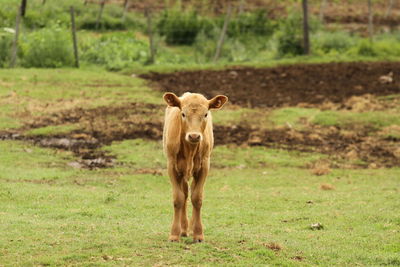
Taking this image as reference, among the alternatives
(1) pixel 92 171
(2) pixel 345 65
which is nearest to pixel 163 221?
(1) pixel 92 171

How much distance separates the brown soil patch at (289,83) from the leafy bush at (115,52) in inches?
92.1

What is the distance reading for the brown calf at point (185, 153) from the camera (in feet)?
32.3

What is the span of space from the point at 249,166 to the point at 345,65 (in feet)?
48.5

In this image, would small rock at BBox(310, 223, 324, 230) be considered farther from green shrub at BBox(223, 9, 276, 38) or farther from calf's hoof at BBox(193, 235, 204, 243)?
green shrub at BBox(223, 9, 276, 38)

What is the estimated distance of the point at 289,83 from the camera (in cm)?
2962

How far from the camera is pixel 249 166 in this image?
1939 centimetres

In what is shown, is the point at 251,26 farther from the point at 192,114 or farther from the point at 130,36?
the point at 192,114

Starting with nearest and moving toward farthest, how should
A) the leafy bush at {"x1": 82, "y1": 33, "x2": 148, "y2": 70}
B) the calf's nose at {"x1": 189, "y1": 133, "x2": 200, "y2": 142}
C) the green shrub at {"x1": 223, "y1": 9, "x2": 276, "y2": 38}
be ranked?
the calf's nose at {"x1": 189, "y1": 133, "x2": 200, "y2": 142}, the leafy bush at {"x1": 82, "y1": 33, "x2": 148, "y2": 70}, the green shrub at {"x1": 223, "y1": 9, "x2": 276, "y2": 38}

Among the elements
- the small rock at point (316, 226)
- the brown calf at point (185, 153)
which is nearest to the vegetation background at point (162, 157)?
the small rock at point (316, 226)

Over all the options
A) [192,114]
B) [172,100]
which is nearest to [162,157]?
[172,100]

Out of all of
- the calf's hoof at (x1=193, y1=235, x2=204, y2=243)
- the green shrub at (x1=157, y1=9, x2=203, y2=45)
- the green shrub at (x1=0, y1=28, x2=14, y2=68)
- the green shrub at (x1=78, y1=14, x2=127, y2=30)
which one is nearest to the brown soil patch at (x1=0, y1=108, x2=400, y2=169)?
the green shrub at (x1=0, y1=28, x2=14, y2=68)

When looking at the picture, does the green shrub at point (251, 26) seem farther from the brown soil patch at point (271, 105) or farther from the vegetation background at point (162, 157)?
the brown soil patch at point (271, 105)

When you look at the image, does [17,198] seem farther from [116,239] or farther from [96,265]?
[96,265]

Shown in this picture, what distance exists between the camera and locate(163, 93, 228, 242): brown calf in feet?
32.3
